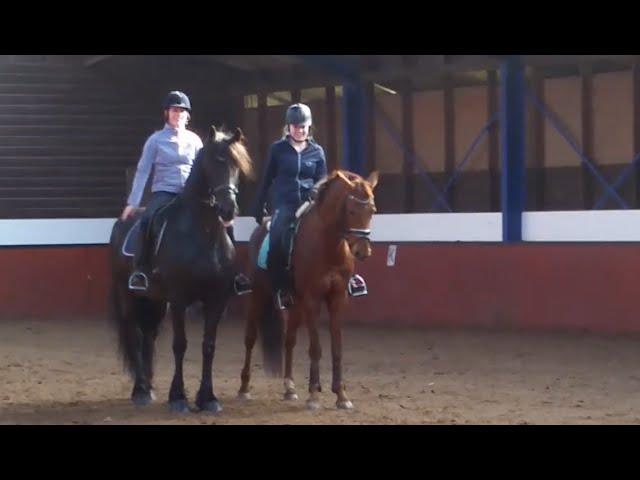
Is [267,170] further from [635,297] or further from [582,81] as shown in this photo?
[582,81]

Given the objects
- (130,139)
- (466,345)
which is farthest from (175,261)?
(130,139)

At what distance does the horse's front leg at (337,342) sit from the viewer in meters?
10.0

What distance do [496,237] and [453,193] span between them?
183cm

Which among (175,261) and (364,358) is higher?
(175,261)

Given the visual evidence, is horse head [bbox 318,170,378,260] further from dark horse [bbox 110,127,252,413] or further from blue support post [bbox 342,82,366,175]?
blue support post [bbox 342,82,366,175]

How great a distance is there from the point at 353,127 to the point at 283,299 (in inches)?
348

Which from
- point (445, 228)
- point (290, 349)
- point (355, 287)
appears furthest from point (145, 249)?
point (445, 228)

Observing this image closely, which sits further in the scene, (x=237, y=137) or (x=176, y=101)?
(x=176, y=101)

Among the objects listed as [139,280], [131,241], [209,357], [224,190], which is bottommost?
[209,357]

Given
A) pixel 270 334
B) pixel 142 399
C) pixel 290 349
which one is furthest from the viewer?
pixel 270 334

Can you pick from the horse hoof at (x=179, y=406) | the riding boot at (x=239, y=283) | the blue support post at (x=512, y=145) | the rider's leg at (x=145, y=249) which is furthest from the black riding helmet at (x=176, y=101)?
the blue support post at (x=512, y=145)

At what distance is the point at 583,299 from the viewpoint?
1475cm

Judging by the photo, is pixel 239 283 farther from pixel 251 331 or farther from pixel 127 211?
pixel 127 211

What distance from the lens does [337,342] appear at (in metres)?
10.1
